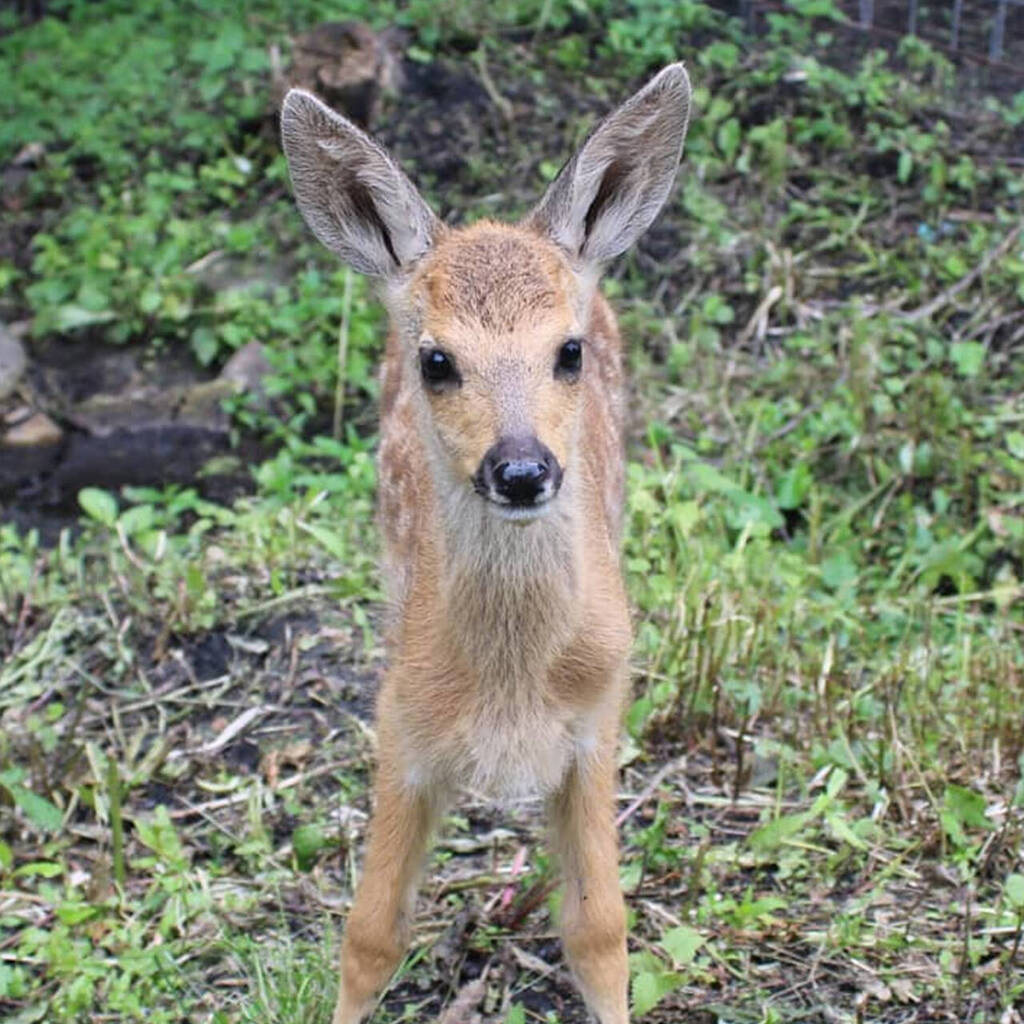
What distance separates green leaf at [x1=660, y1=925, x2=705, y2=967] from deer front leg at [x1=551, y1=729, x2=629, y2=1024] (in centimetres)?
15

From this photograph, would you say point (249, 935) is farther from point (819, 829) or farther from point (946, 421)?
point (946, 421)

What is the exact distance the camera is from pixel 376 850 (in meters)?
4.18

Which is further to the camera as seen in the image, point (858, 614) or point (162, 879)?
point (858, 614)

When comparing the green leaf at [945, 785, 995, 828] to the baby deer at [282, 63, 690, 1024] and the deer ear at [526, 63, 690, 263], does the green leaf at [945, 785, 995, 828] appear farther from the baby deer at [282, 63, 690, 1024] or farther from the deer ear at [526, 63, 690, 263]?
the deer ear at [526, 63, 690, 263]

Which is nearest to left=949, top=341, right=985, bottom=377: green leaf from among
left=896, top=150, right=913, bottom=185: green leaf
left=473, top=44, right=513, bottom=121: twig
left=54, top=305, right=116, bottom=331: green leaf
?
left=896, top=150, right=913, bottom=185: green leaf

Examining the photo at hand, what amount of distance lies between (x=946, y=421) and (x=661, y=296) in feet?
5.03

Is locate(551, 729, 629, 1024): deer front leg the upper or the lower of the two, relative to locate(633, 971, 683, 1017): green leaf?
upper

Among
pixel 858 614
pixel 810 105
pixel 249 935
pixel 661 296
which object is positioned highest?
pixel 810 105

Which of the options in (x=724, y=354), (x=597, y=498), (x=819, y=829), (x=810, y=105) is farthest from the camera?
(x=810, y=105)

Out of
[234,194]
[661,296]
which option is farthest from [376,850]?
[234,194]

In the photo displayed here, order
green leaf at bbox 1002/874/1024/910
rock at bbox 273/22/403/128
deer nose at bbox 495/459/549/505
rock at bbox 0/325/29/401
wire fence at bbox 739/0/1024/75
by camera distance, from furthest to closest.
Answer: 1. rock at bbox 273/22/403/128
2. wire fence at bbox 739/0/1024/75
3. rock at bbox 0/325/29/401
4. green leaf at bbox 1002/874/1024/910
5. deer nose at bbox 495/459/549/505

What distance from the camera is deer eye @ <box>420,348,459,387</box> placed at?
3828 millimetres

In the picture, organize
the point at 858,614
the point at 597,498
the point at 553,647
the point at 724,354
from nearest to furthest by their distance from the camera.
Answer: the point at 553,647
the point at 597,498
the point at 858,614
the point at 724,354

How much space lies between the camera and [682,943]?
430 centimetres
